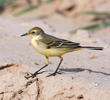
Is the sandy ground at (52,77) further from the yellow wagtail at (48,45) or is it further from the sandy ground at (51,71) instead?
the yellow wagtail at (48,45)

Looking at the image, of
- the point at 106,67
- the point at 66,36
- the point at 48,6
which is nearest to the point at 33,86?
the point at 106,67

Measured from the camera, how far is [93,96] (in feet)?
16.4

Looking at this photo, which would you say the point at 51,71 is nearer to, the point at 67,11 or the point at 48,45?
the point at 48,45

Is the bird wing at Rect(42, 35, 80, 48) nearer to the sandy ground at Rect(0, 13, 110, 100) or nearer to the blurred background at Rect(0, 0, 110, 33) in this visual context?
the sandy ground at Rect(0, 13, 110, 100)

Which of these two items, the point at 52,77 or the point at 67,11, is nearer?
the point at 52,77

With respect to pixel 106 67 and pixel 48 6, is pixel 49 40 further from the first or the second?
pixel 48 6

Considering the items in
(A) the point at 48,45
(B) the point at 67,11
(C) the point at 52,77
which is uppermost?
(B) the point at 67,11

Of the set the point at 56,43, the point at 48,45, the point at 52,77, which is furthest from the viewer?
the point at 56,43

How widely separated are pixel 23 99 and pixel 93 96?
1.13 m

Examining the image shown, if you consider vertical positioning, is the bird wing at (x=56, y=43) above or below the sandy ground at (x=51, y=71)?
above

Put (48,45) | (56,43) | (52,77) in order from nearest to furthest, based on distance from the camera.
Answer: (52,77), (48,45), (56,43)

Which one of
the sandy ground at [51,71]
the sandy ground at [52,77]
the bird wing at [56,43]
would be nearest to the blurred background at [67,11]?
the sandy ground at [51,71]

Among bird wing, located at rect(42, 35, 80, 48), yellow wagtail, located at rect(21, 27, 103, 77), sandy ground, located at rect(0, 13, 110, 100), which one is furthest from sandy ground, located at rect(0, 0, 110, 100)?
bird wing, located at rect(42, 35, 80, 48)

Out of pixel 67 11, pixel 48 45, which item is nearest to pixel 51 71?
pixel 48 45
